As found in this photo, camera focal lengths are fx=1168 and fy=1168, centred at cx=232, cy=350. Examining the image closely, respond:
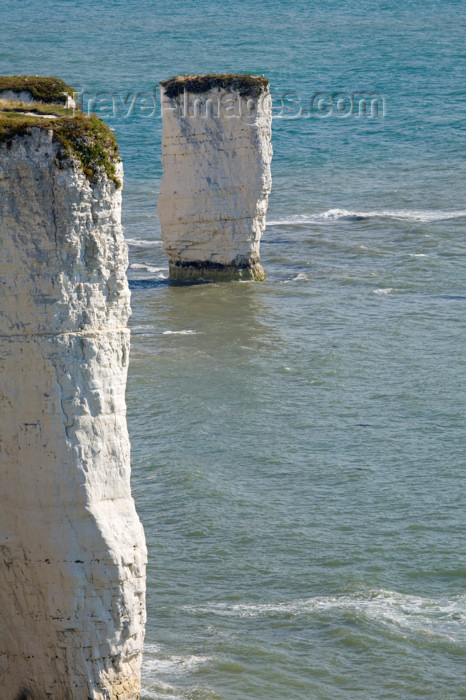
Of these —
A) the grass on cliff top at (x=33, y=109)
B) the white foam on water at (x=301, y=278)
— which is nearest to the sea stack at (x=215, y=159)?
the white foam on water at (x=301, y=278)

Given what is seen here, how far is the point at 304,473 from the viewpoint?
63.0 feet

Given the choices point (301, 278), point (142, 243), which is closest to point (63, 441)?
point (301, 278)

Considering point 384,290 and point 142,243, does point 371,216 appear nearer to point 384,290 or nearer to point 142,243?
point 142,243

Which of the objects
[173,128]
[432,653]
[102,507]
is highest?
[173,128]

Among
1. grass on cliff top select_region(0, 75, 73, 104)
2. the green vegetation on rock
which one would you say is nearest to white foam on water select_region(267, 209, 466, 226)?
grass on cliff top select_region(0, 75, 73, 104)

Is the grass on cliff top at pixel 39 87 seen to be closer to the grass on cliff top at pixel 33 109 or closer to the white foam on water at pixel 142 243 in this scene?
the grass on cliff top at pixel 33 109

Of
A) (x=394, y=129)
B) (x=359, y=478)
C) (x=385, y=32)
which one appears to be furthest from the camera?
(x=385, y=32)

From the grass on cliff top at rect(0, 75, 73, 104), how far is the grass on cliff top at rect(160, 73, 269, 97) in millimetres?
8360

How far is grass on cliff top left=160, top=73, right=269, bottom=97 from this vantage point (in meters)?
29.7

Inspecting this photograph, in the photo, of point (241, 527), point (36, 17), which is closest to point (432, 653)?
point (241, 527)

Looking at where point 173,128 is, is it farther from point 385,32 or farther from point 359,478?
point 385,32

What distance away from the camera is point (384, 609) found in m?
14.9

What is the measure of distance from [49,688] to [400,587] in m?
5.61

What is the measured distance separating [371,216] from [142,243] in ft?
27.1
